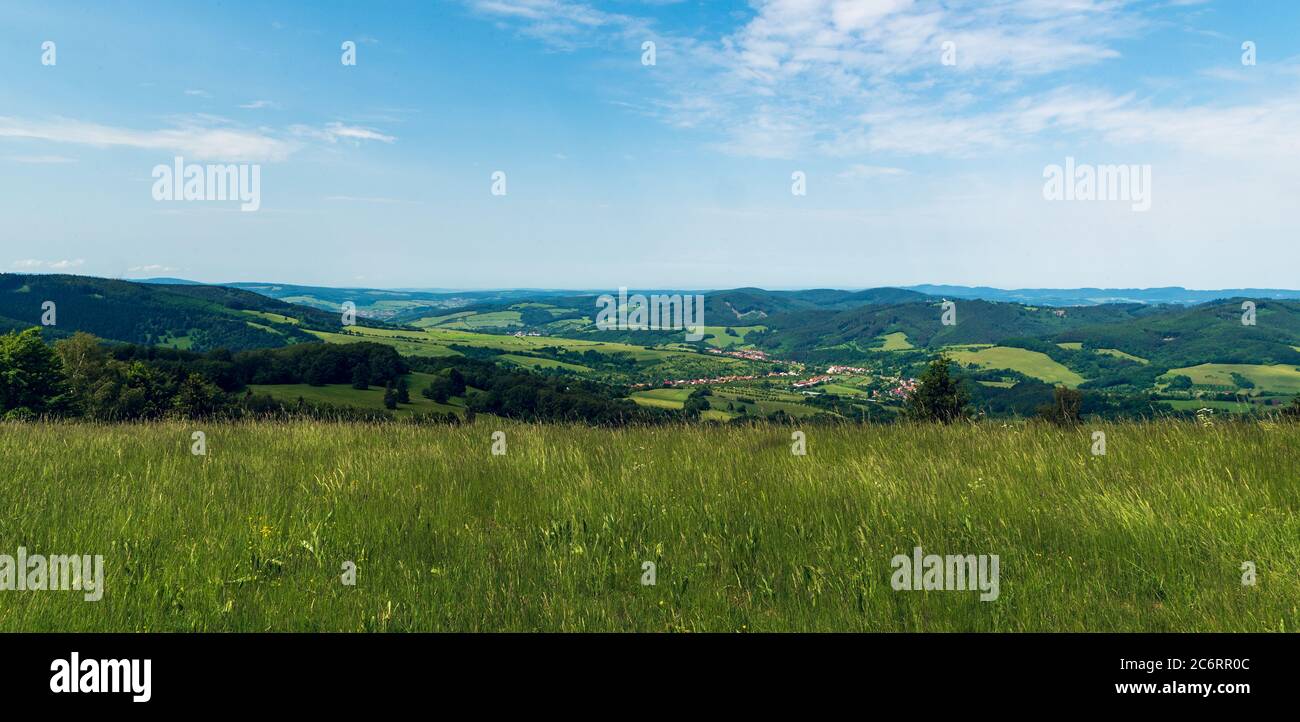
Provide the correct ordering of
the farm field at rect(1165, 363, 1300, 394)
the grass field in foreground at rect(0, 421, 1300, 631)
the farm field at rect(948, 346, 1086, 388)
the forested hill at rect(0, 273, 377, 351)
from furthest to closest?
the farm field at rect(948, 346, 1086, 388) → the forested hill at rect(0, 273, 377, 351) → the farm field at rect(1165, 363, 1300, 394) → the grass field in foreground at rect(0, 421, 1300, 631)

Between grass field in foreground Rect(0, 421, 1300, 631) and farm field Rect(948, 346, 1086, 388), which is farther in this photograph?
farm field Rect(948, 346, 1086, 388)

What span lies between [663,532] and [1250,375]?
17168 centimetres

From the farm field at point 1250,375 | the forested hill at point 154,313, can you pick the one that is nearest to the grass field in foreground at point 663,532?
the forested hill at point 154,313

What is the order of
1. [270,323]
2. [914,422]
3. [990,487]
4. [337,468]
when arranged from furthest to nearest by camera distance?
[270,323], [914,422], [337,468], [990,487]

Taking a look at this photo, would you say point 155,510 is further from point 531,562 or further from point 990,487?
point 990,487

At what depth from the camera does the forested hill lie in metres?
136

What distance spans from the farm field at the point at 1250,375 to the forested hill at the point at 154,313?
168 meters

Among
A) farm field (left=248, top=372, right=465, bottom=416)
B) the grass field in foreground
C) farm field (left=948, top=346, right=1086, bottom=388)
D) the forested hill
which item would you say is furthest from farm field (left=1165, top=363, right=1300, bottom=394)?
the forested hill

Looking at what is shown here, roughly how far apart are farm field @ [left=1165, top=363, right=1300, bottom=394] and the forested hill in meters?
168

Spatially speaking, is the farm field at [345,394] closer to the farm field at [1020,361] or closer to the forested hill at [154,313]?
the forested hill at [154,313]

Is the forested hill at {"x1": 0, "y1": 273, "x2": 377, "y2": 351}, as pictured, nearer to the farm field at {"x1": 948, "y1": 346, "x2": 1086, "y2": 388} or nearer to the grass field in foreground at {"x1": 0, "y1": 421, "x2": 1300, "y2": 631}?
the grass field in foreground at {"x1": 0, "y1": 421, "x2": 1300, "y2": 631}

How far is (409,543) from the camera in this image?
483cm
